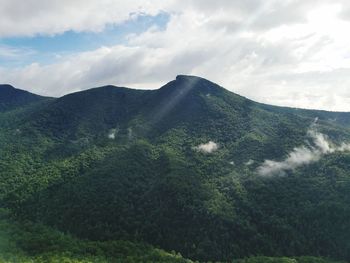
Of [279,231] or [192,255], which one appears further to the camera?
[279,231]

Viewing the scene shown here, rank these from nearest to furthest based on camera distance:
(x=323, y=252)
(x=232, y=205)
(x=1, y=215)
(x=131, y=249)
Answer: (x=131, y=249) → (x=323, y=252) → (x=1, y=215) → (x=232, y=205)

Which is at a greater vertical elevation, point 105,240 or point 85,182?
point 85,182

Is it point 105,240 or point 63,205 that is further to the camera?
point 63,205

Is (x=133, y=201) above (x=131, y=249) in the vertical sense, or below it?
above

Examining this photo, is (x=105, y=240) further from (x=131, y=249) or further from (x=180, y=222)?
(x=180, y=222)

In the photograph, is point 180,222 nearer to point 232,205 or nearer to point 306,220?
point 232,205

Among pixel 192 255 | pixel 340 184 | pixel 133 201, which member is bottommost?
pixel 192 255

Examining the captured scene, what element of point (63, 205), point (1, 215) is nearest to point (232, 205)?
point (63, 205)

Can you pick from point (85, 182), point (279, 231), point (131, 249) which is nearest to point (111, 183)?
point (85, 182)

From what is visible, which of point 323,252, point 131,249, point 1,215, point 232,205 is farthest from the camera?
point 232,205
